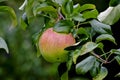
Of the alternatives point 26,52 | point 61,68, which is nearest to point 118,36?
point 26,52

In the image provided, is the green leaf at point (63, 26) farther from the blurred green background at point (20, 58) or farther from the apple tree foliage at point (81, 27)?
the blurred green background at point (20, 58)

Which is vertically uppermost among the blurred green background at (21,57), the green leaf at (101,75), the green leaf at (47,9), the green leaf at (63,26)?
the green leaf at (47,9)

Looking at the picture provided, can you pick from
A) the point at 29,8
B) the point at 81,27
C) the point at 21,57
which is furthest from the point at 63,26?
the point at 21,57

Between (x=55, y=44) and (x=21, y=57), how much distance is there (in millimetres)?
1795

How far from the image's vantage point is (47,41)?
3.85ft

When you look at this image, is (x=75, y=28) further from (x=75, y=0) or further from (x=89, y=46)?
(x=75, y=0)

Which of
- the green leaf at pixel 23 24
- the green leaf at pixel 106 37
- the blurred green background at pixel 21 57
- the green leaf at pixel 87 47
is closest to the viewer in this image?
the green leaf at pixel 87 47

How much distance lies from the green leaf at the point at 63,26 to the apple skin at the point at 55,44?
3 cm

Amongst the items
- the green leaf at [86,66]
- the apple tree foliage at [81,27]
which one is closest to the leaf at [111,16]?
the apple tree foliage at [81,27]

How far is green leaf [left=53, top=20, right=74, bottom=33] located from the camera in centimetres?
108

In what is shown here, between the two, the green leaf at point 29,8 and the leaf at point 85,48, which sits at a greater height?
the green leaf at point 29,8

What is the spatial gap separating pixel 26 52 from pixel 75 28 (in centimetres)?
174

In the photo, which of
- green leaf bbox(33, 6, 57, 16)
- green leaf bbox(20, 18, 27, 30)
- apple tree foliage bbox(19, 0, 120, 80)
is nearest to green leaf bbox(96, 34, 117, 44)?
apple tree foliage bbox(19, 0, 120, 80)

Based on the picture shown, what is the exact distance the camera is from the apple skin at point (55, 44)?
1.12 meters
